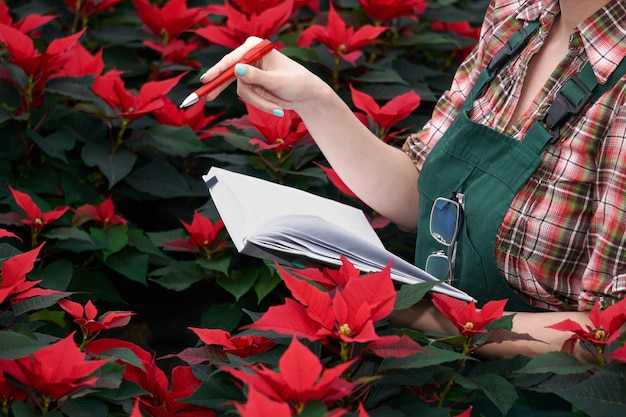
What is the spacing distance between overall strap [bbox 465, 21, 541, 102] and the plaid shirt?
0.06m

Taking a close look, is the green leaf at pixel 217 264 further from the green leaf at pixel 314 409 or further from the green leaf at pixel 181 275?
the green leaf at pixel 314 409

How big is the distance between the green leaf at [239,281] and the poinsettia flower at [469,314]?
52cm

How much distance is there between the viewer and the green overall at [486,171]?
1.27 m

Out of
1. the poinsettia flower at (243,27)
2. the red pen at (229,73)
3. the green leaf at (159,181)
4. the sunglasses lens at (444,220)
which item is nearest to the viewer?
the red pen at (229,73)

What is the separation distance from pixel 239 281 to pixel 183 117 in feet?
1.32

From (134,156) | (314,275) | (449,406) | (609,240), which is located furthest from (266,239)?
(134,156)

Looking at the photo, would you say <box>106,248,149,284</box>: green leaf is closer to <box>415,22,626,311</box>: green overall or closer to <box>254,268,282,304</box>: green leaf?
<box>254,268,282,304</box>: green leaf

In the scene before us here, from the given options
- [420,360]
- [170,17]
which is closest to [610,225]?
[420,360]

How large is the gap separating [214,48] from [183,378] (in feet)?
3.48

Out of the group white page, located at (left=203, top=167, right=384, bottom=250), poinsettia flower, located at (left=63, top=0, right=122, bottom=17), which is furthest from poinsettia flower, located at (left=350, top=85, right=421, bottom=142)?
poinsettia flower, located at (left=63, top=0, right=122, bottom=17)

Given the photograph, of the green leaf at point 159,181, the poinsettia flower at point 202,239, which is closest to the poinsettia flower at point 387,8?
the green leaf at point 159,181

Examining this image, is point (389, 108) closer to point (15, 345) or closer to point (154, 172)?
point (154, 172)

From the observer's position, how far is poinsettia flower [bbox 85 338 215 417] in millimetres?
1046

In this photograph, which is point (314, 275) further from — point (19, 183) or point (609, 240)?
point (19, 183)
